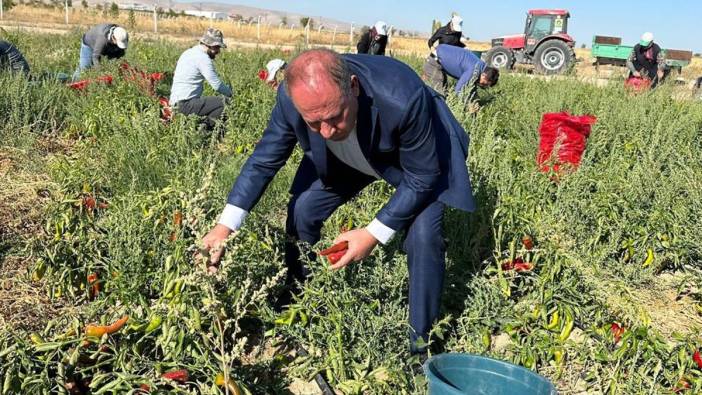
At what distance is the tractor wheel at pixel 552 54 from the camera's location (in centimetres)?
1767

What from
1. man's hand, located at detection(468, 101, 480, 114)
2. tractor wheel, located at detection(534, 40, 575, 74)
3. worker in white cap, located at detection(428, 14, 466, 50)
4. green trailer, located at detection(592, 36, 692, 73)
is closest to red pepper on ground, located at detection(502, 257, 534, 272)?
man's hand, located at detection(468, 101, 480, 114)

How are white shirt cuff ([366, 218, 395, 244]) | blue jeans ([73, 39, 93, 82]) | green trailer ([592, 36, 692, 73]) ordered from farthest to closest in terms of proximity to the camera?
1. green trailer ([592, 36, 692, 73])
2. blue jeans ([73, 39, 93, 82])
3. white shirt cuff ([366, 218, 395, 244])

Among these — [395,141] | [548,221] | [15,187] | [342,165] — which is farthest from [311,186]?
[15,187]

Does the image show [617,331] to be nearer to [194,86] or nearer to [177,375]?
[177,375]

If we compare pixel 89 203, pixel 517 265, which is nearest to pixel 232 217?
pixel 89 203

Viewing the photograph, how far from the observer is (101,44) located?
22.7 ft

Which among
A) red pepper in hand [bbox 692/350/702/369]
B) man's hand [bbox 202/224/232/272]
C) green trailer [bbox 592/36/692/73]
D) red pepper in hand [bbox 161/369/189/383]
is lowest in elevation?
red pepper in hand [bbox 161/369/189/383]

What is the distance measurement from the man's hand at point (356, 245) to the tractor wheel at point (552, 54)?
54.7 feet

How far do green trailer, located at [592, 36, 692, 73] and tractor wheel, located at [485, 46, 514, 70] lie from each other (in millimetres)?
4895

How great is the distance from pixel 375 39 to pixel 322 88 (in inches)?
287

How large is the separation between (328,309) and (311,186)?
1.67 feet

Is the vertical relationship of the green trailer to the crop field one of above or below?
above

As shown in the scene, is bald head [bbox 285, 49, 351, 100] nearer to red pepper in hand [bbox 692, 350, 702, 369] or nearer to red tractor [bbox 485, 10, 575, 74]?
red pepper in hand [bbox 692, 350, 702, 369]

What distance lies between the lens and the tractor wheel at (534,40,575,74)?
696 inches
